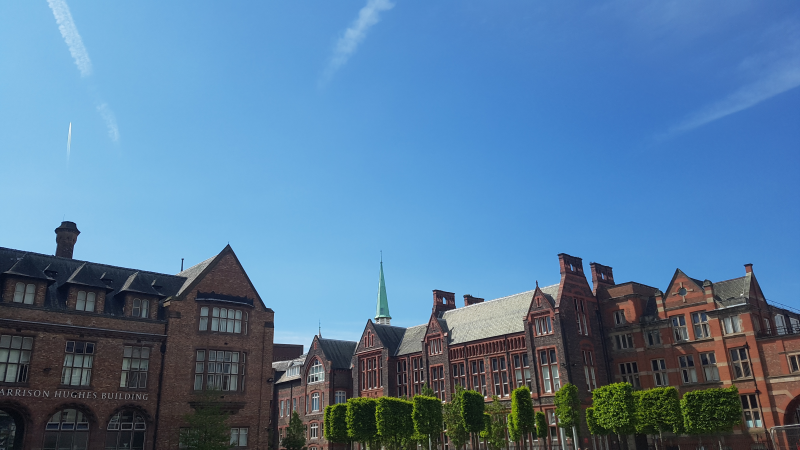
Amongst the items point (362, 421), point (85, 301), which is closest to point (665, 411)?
point (362, 421)

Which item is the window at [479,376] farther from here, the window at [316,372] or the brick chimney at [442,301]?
the window at [316,372]

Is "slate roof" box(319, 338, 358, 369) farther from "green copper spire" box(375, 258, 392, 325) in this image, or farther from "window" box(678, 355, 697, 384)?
"window" box(678, 355, 697, 384)

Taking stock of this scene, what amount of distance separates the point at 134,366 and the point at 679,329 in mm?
48183

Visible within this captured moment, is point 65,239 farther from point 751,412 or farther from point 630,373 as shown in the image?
point 751,412

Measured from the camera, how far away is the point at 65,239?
165ft

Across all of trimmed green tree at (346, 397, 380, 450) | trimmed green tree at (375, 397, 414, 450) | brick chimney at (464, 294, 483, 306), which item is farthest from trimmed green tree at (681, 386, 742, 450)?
brick chimney at (464, 294, 483, 306)

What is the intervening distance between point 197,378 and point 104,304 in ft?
29.2

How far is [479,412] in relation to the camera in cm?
5194

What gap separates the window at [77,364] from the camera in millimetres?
41469

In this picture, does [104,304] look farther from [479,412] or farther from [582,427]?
[582,427]

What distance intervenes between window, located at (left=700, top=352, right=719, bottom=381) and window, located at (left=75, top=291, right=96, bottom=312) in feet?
170

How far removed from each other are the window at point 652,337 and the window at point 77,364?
4962 cm

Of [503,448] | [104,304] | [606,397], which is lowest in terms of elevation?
[503,448]

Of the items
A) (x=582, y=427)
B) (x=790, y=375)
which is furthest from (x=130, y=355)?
(x=790, y=375)
